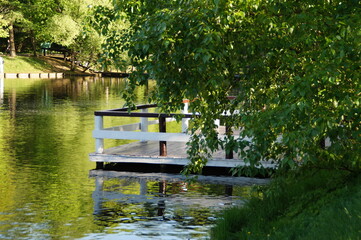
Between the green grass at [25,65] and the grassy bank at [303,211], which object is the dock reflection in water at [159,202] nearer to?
the grassy bank at [303,211]

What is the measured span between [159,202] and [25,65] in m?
71.6

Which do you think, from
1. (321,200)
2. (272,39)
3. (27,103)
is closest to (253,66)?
(272,39)

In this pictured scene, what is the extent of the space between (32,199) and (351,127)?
6946 mm

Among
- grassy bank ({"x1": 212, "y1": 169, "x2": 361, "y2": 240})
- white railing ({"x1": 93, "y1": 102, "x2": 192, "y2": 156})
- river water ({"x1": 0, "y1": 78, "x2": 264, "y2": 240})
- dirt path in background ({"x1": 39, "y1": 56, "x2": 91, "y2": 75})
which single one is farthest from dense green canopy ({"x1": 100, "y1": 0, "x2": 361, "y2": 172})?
dirt path in background ({"x1": 39, "y1": 56, "x2": 91, "y2": 75})

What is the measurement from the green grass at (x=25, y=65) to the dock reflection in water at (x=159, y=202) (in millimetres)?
65430

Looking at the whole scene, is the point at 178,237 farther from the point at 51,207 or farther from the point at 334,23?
the point at 334,23

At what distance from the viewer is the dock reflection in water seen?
1077 centimetres

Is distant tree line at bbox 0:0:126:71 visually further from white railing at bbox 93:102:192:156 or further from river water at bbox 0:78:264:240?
white railing at bbox 93:102:192:156

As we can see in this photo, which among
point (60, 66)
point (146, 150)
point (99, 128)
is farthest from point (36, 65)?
point (99, 128)

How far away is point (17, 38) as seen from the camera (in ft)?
311

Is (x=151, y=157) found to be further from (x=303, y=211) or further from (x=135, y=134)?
(x=303, y=211)

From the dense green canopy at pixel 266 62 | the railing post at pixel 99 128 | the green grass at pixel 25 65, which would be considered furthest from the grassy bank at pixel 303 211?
the green grass at pixel 25 65

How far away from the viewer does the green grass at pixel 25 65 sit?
79.8 meters

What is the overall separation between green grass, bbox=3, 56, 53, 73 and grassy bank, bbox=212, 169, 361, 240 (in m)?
71.2
